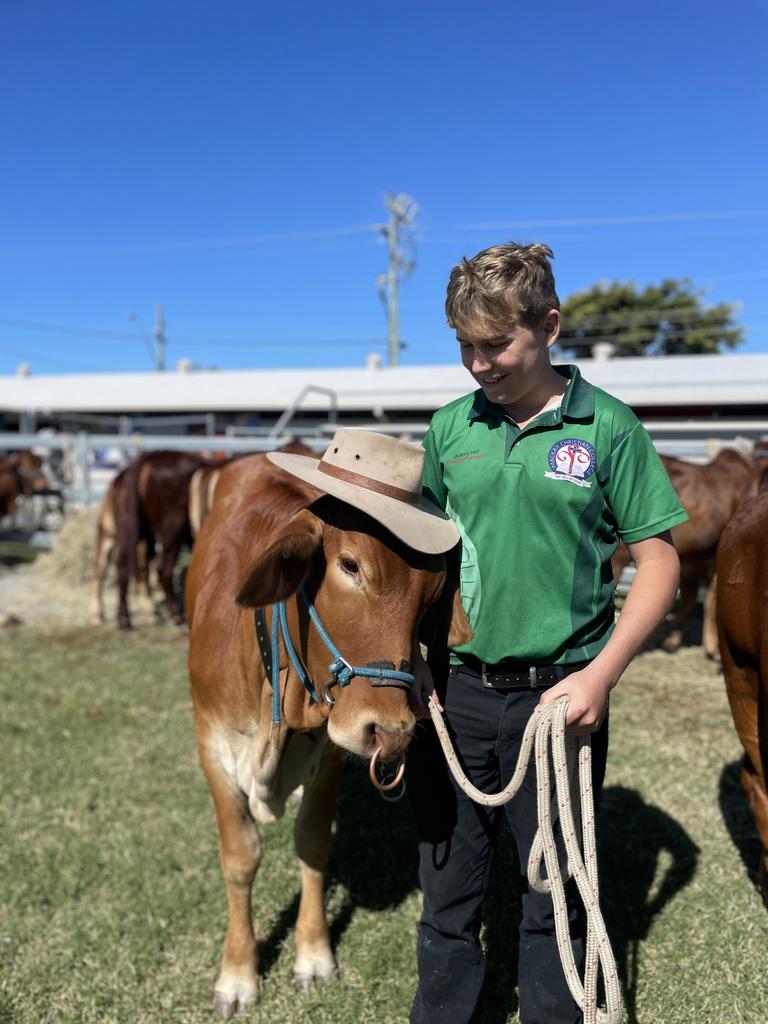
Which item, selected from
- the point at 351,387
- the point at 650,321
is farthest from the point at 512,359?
the point at 650,321

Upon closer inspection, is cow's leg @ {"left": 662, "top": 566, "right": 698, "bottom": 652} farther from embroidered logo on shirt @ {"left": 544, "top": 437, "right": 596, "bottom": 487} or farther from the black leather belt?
embroidered logo on shirt @ {"left": 544, "top": 437, "right": 596, "bottom": 487}

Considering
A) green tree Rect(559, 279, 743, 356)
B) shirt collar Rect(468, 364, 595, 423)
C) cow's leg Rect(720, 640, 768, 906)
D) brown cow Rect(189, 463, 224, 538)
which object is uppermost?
green tree Rect(559, 279, 743, 356)

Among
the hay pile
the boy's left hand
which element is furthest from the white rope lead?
the hay pile

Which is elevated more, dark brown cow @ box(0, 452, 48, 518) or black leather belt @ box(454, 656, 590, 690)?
black leather belt @ box(454, 656, 590, 690)

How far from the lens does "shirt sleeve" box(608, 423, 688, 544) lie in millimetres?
1833

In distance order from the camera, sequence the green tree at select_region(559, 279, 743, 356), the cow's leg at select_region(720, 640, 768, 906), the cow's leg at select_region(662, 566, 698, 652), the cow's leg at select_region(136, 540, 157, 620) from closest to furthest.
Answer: the cow's leg at select_region(720, 640, 768, 906) < the cow's leg at select_region(662, 566, 698, 652) < the cow's leg at select_region(136, 540, 157, 620) < the green tree at select_region(559, 279, 743, 356)

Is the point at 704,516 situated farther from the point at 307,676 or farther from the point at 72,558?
the point at 72,558

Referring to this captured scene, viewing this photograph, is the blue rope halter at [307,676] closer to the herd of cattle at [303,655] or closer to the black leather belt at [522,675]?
the herd of cattle at [303,655]

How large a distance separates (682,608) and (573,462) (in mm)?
6130

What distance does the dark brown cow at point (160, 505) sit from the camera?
27.1ft

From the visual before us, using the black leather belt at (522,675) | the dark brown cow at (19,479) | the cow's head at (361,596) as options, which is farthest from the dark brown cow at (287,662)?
the dark brown cow at (19,479)

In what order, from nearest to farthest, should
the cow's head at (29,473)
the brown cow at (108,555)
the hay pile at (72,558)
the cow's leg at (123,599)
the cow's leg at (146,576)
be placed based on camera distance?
the cow's leg at (123,599) < the brown cow at (108,555) < the cow's leg at (146,576) < the hay pile at (72,558) < the cow's head at (29,473)

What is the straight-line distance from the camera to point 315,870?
282 cm

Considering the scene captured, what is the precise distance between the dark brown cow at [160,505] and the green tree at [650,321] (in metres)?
24.9
